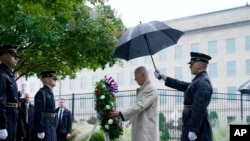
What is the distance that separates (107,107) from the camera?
8273 millimetres

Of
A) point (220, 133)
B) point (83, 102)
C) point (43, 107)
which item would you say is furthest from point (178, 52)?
point (43, 107)

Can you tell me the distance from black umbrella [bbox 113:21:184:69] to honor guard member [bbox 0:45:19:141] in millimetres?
1890

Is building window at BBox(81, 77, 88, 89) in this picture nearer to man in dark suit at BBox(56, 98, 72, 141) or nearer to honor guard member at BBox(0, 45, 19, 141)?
man in dark suit at BBox(56, 98, 72, 141)

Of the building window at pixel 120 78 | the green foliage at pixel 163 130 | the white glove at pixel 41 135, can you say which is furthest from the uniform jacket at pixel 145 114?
the building window at pixel 120 78

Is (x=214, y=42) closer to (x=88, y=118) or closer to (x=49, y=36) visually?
(x=88, y=118)

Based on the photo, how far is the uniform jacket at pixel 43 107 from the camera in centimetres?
926

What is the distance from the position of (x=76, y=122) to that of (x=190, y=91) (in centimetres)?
1180

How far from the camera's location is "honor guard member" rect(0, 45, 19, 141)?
7.07 m

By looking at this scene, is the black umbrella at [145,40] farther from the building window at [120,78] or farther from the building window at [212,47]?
the building window at [120,78]

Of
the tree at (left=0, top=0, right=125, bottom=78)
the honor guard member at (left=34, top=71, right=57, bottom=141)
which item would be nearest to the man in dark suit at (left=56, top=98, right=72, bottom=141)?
the tree at (left=0, top=0, right=125, bottom=78)

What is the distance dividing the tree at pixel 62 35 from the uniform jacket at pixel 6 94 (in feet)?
15.1

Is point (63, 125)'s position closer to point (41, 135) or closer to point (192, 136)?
point (41, 135)

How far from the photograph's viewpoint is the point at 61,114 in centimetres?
1392

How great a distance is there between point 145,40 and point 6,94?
2.88m
